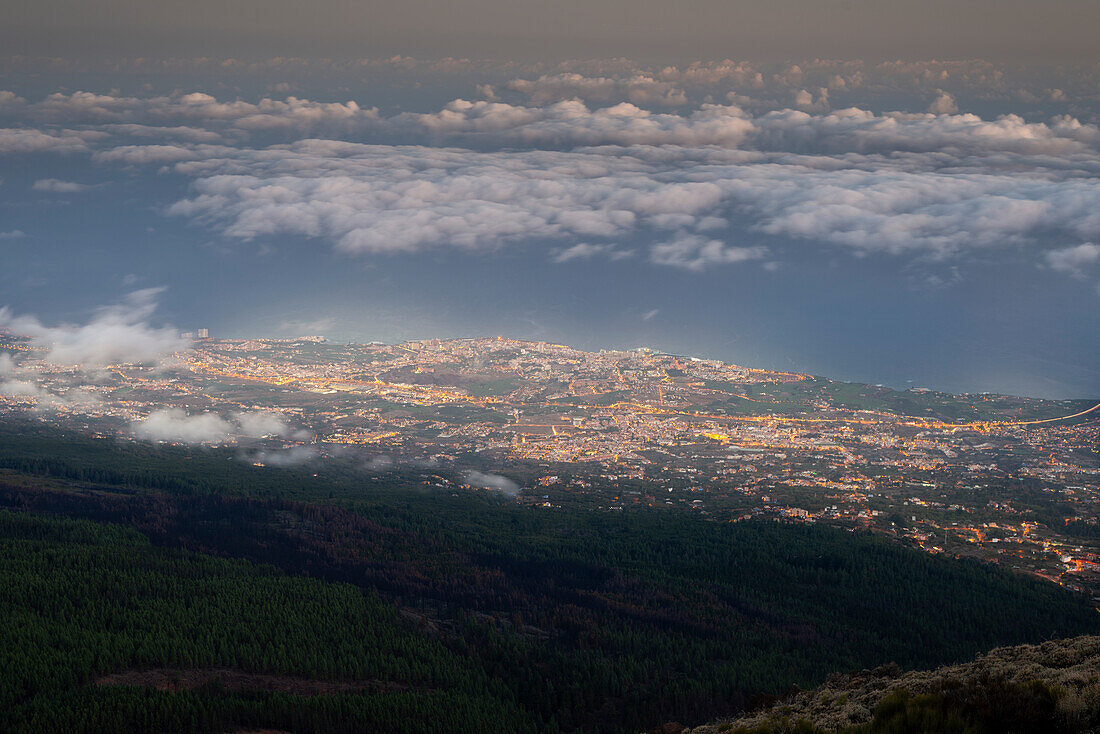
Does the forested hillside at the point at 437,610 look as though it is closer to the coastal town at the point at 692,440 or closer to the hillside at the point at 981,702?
the coastal town at the point at 692,440

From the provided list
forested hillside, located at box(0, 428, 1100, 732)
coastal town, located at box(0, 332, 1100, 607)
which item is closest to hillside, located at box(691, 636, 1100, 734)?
forested hillside, located at box(0, 428, 1100, 732)

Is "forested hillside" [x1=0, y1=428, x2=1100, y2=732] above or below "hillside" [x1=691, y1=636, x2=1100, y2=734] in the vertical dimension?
below

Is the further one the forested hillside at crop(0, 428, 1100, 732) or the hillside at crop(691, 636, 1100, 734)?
the forested hillside at crop(0, 428, 1100, 732)

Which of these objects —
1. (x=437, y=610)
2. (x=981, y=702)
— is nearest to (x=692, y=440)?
(x=437, y=610)

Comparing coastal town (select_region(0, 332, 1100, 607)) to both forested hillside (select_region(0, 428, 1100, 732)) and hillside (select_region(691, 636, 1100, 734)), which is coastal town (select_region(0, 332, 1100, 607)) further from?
hillside (select_region(691, 636, 1100, 734))

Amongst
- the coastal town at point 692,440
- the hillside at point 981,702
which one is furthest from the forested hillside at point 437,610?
the hillside at point 981,702

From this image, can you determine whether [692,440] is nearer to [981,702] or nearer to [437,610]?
[437,610]

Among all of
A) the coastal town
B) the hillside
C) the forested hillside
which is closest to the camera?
the hillside

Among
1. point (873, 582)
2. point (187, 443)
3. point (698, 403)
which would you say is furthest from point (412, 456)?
point (873, 582)

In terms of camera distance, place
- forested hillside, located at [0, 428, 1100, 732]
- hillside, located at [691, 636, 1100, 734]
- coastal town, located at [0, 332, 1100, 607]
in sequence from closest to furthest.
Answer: hillside, located at [691, 636, 1100, 734]
forested hillside, located at [0, 428, 1100, 732]
coastal town, located at [0, 332, 1100, 607]
